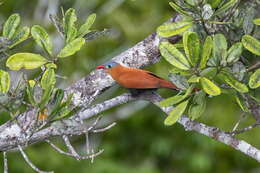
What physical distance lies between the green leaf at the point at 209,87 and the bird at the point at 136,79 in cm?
50

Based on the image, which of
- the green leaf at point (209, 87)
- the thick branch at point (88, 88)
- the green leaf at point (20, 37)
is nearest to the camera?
the green leaf at point (209, 87)

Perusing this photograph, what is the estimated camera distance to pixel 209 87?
2.28 meters

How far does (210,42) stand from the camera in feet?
7.59

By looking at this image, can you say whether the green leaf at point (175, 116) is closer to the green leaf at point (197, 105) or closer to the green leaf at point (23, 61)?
the green leaf at point (197, 105)

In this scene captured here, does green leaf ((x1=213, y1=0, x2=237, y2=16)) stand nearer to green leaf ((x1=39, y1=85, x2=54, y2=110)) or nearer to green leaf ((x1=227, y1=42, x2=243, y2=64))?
green leaf ((x1=227, y1=42, x2=243, y2=64))

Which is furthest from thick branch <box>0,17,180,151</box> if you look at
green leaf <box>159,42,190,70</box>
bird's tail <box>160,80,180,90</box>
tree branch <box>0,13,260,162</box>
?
green leaf <box>159,42,190,70</box>

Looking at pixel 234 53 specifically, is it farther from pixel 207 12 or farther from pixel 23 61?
pixel 23 61

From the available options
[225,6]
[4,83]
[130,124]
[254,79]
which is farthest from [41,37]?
[130,124]

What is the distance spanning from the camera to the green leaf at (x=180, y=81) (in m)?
2.51

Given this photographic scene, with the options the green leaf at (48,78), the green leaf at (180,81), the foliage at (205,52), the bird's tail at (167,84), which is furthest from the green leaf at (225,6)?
the green leaf at (48,78)

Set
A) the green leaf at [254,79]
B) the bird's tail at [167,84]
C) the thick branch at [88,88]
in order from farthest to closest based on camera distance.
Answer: the bird's tail at [167,84] < the thick branch at [88,88] < the green leaf at [254,79]

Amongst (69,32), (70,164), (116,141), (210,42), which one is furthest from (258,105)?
(116,141)

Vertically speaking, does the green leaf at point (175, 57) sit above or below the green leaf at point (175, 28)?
below

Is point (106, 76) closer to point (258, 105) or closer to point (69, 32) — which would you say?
point (69, 32)
